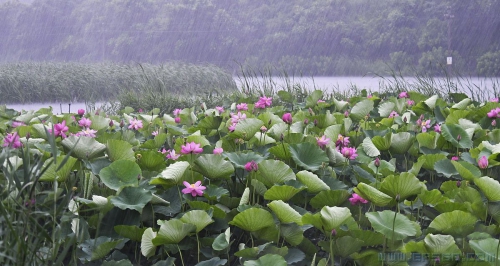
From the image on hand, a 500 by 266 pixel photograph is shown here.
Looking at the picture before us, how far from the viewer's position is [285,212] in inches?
48.9

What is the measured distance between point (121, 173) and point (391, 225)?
67 cm

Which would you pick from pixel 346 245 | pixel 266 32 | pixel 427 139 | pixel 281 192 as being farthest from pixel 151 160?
pixel 266 32

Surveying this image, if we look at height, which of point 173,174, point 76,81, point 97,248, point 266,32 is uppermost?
point 173,174

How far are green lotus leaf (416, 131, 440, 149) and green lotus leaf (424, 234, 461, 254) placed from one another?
82 centimetres

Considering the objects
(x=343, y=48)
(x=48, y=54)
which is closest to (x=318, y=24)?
(x=343, y=48)

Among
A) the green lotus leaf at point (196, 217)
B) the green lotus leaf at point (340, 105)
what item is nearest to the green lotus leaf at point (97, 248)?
Result: the green lotus leaf at point (196, 217)

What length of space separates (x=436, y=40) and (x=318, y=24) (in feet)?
22.6

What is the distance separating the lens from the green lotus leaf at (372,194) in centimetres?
122

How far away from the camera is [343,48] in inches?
1230

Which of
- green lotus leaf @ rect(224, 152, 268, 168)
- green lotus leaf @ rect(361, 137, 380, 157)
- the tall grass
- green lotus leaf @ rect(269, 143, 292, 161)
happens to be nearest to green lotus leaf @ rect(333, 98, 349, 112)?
green lotus leaf @ rect(361, 137, 380, 157)

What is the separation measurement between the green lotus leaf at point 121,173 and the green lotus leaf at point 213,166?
6.0 inches

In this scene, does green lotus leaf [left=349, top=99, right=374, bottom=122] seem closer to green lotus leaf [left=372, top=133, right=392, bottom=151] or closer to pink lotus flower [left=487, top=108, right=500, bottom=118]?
pink lotus flower [left=487, top=108, right=500, bottom=118]

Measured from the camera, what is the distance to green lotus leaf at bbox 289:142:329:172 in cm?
159

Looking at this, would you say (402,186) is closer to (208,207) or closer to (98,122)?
(208,207)
